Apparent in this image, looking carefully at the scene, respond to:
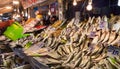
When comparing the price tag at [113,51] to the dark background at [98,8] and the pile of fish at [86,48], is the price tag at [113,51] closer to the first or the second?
the pile of fish at [86,48]

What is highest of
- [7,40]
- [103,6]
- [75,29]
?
[103,6]

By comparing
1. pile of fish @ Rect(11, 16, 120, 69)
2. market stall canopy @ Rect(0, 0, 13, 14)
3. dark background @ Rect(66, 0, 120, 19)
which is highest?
market stall canopy @ Rect(0, 0, 13, 14)

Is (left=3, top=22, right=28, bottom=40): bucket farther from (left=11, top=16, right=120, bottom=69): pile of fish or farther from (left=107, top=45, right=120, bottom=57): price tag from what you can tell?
(left=107, top=45, right=120, bottom=57): price tag

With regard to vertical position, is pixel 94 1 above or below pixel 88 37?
above

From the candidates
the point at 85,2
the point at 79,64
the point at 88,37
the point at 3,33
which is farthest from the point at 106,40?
the point at 3,33

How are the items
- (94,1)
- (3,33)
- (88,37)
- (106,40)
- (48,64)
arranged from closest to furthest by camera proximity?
(48,64) → (106,40) → (88,37) → (94,1) → (3,33)

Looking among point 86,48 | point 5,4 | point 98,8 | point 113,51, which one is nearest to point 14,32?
point 98,8

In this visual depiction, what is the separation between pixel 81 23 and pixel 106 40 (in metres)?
1.56

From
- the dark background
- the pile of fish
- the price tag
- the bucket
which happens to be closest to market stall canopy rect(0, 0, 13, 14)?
the bucket

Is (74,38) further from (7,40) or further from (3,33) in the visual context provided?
(3,33)

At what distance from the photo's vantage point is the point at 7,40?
6703mm

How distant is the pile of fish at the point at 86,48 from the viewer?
9.73 ft

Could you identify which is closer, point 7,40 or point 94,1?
point 94,1

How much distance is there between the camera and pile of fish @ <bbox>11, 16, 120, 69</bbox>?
2.97m
